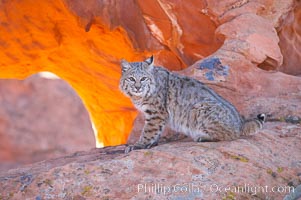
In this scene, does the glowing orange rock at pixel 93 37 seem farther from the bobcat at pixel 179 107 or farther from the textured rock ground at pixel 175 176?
the textured rock ground at pixel 175 176

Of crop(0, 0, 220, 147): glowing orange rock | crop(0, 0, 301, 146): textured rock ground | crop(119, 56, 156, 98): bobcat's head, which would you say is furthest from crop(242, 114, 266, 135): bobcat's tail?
crop(0, 0, 220, 147): glowing orange rock

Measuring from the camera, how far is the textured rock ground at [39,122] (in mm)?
15773

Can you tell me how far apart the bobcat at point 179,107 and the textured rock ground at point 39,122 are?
30.1 feet

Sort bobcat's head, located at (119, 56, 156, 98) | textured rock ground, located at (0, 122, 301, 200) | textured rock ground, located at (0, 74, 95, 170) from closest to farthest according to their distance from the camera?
textured rock ground, located at (0, 122, 301, 200)
bobcat's head, located at (119, 56, 156, 98)
textured rock ground, located at (0, 74, 95, 170)

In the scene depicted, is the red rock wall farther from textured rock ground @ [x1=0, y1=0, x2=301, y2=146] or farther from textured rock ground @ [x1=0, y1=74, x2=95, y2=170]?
textured rock ground @ [x1=0, y1=74, x2=95, y2=170]

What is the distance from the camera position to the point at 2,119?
1591 cm

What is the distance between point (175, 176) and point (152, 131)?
4.49 feet

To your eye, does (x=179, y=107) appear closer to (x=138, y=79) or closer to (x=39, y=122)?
(x=138, y=79)

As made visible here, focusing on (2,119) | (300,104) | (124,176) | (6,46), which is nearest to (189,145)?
(124,176)

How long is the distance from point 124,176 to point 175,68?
412 centimetres

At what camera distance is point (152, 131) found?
21.9 ft

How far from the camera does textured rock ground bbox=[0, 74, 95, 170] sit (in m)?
15.8

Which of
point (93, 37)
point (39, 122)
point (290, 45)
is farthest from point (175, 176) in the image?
point (39, 122)

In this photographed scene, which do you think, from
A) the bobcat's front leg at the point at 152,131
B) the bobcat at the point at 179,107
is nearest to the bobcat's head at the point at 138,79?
the bobcat at the point at 179,107
